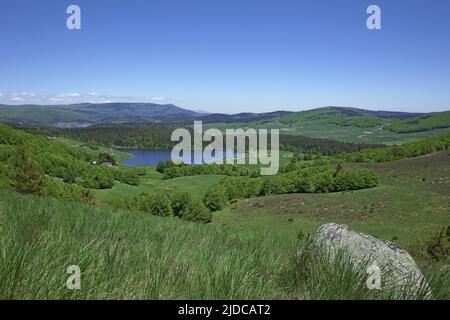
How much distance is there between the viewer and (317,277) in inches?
128

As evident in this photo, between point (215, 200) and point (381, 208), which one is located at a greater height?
point (381, 208)

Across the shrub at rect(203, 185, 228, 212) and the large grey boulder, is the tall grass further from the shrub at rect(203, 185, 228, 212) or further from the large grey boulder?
the shrub at rect(203, 185, 228, 212)

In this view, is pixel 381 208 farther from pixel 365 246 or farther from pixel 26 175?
pixel 365 246

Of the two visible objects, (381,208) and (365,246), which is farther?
(381,208)

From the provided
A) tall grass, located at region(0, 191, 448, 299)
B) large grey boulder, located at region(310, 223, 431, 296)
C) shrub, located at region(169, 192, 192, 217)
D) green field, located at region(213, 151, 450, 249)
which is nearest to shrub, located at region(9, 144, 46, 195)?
green field, located at region(213, 151, 450, 249)

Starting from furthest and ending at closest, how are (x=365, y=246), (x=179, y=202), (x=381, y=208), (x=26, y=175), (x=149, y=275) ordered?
(x=179, y=202) < (x=381, y=208) < (x=26, y=175) < (x=365, y=246) < (x=149, y=275)

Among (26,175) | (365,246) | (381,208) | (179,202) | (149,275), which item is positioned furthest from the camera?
(179,202)

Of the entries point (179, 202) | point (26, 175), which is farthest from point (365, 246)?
point (179, 202)

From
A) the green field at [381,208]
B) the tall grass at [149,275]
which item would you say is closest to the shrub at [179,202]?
the green field at [381,208]

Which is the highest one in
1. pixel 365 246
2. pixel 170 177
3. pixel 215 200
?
pixel 365 246

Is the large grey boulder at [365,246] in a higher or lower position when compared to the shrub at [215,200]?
higher

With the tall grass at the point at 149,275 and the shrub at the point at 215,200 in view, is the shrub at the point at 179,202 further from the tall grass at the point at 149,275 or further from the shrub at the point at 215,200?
the tall grass at the point at 149,275

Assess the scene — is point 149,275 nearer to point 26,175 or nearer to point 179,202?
point 26,175
